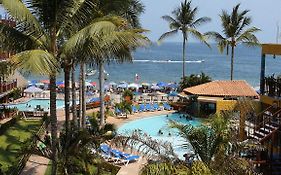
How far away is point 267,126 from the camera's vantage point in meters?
18.2

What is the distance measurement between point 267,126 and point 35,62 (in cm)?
1080

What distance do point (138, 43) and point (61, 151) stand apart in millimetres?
4414

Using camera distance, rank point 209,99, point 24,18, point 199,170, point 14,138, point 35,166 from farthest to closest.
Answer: point 209,99 → point 14,138 → point 35,166 → point 24,18 → point 199,170

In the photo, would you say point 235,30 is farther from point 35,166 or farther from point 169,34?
point 35,166

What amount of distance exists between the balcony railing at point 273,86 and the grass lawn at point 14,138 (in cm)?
1187

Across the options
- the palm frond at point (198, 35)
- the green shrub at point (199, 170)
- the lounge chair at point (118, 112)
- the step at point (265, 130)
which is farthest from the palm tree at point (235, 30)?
the green shrub at point (199, 170)

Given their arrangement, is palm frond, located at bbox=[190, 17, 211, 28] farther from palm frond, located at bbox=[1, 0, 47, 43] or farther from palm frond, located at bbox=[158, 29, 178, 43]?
palm frond, located at bbox=[1, 0, 47, 43]

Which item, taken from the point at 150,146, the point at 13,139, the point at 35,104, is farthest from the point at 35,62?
the point at 35,104

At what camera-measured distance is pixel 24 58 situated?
36.7 feet

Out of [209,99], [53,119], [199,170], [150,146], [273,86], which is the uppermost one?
[273,86]

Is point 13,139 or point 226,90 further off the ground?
point 226,90

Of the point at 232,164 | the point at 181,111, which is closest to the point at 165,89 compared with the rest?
the point at 181,111

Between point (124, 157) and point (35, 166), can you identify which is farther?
point (124, 157)

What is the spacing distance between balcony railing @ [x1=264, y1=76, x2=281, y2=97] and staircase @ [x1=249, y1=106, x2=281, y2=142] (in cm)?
152
